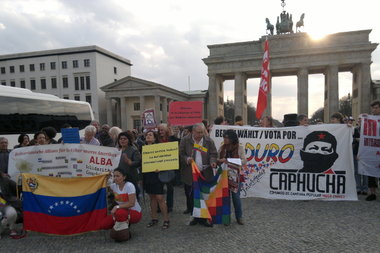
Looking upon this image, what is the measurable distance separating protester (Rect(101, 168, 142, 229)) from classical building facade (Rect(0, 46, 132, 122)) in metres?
53.2

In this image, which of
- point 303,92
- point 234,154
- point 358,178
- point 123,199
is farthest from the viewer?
point 303,92

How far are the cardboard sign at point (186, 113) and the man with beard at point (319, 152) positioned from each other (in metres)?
2.89

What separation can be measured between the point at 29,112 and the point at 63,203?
10.2 meters

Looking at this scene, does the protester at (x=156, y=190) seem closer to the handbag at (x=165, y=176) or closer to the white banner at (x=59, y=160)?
the handbag at (x=165, y=176)

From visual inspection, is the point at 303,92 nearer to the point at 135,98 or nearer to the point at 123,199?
the point at 135,98

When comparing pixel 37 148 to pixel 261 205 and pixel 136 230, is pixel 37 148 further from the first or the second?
pixel 261 205

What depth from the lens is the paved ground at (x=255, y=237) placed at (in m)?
4.29

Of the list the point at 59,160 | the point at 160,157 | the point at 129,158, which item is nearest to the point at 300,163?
the point at 160,157

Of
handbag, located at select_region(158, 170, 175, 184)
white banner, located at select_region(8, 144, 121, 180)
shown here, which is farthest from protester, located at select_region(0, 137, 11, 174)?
handbag, located at select_region(158, 170, 175, 184)

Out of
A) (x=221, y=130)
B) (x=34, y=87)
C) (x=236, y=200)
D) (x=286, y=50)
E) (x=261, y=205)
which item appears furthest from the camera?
(x=34, y=87)

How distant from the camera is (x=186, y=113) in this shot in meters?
7.38

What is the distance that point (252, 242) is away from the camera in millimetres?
4457

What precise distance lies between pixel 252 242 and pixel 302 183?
9.70 ft

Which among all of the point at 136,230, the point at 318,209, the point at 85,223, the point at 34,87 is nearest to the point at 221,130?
the point at 318,209
